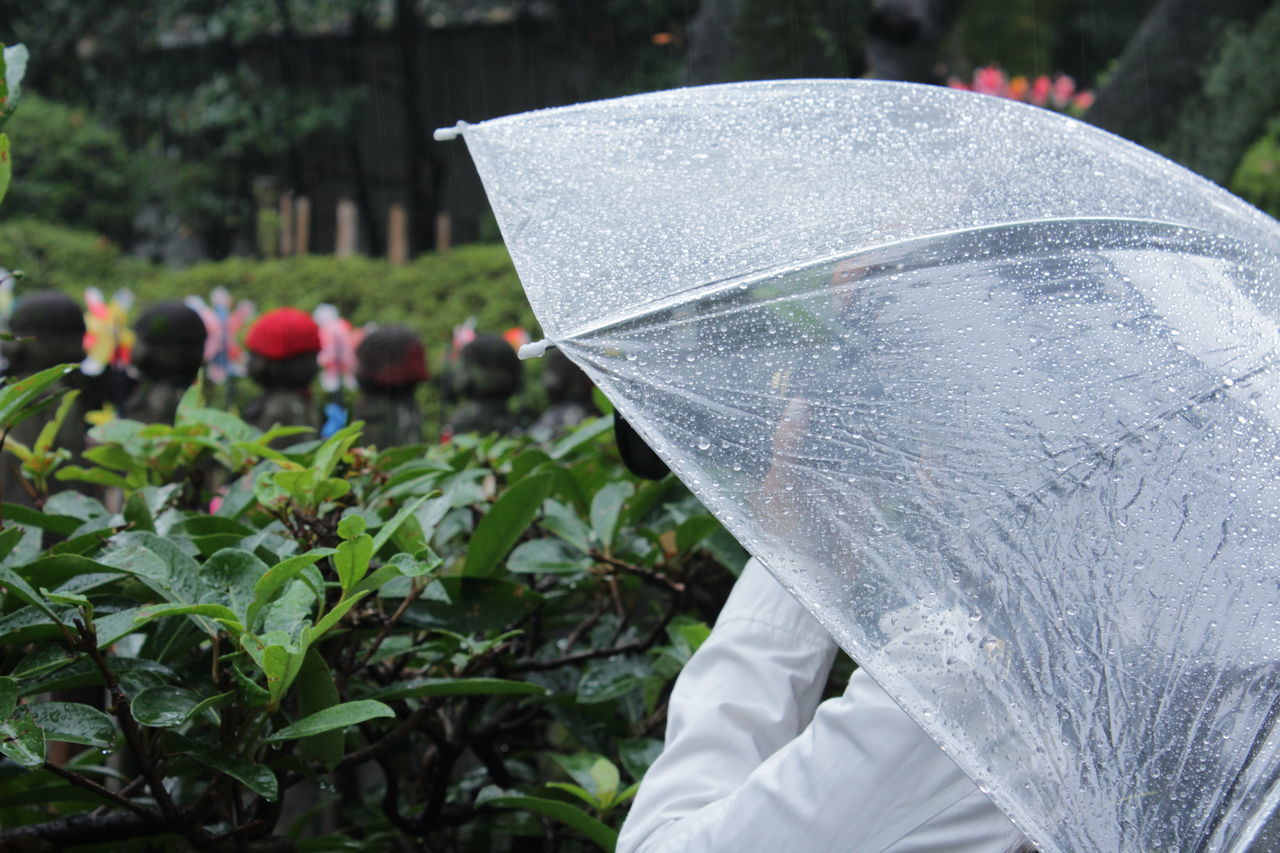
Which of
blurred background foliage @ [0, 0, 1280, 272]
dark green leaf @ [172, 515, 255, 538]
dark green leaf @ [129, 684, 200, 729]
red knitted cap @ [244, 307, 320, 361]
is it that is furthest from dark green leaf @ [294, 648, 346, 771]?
blurred background foliage @ [0, 0, 1280, 272]

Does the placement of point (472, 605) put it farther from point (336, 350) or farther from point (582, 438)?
point (336, 350)

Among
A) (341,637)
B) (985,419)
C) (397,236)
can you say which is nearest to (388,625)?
(341,637)

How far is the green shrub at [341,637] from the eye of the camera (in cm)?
132

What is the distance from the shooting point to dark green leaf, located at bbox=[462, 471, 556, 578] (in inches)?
64.7

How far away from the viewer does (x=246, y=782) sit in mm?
1300

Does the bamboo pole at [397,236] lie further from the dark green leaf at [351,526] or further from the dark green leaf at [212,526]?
the dark green leaf at [351,526]

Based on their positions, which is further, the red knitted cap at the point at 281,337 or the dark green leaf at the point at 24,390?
the red knitted cap at the point at 281,337

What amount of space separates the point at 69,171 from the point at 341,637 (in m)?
11.4

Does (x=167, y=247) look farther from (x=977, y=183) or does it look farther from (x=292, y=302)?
(x=977, y=183)

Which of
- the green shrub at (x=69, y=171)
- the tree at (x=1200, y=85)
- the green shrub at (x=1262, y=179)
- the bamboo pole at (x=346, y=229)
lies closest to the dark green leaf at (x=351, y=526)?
the tree at (x=1200, y=85)

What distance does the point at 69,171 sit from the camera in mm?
11492

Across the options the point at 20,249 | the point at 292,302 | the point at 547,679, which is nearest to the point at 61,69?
the point at 20,249

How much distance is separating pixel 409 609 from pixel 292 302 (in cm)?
705

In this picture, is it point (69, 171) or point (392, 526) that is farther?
point (69, 171)
